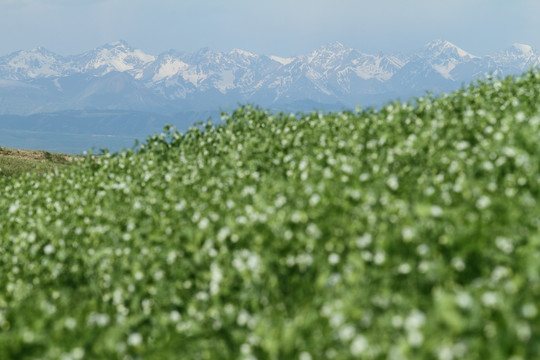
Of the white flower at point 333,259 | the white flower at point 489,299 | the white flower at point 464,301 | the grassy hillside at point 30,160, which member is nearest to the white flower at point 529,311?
the white flower at point 489,299

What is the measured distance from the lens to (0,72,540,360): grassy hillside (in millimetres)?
5902

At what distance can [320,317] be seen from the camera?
Answer: 6.70 meters

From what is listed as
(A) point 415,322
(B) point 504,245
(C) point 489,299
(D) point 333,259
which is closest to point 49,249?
(D) point 333,259

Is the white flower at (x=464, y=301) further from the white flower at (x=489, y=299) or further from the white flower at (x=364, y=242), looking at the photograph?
the white flower at (x=364, y=242)

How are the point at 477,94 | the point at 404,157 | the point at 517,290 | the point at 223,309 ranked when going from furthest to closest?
the point at 477,94 → the point at 404,157 → the point at 223,309 → the point at 517,290

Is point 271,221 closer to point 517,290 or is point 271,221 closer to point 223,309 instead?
point 223,309

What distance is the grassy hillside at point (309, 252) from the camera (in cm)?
590

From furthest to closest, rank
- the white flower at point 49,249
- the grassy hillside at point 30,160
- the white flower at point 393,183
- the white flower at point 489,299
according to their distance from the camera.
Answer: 1. the grassy hillside at point 30,160
2. the white flower at point 49,249
3. the white flower at point 393,183
4. the white flower at point 489,299

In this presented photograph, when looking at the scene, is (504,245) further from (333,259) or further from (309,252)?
(309,252)

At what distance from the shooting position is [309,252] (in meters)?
8.21

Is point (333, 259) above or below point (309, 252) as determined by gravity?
above

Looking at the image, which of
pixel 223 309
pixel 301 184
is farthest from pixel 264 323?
pixel 301 184

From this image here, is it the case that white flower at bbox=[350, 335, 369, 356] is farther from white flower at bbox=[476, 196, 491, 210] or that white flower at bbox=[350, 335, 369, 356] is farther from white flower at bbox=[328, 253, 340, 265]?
white flower at bbox=[476, 196, 491, 210]

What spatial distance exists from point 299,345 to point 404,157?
20.7 feet
